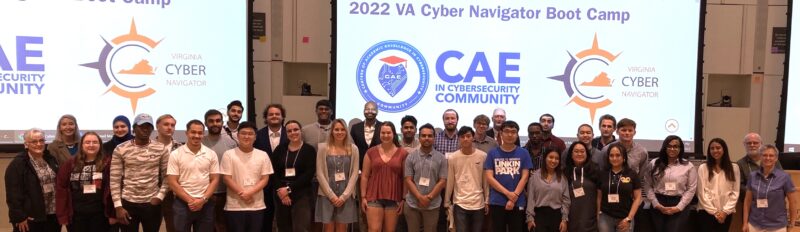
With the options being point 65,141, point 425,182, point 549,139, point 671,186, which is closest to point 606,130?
point 549,139

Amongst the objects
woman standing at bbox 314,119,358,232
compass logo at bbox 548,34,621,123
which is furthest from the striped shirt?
compass logo at bbox 548,34,621,123

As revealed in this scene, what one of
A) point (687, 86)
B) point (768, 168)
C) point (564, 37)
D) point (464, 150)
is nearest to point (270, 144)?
point (464, 150)

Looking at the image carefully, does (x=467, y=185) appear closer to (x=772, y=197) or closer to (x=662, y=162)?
(x=662, y=162)

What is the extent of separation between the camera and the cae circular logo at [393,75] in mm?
6488

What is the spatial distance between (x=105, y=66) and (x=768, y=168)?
20.5 feet

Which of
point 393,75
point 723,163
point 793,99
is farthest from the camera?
point 793,99

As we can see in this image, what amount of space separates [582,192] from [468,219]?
95cm

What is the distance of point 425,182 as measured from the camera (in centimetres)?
485

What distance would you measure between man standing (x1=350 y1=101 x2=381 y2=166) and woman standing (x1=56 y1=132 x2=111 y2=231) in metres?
2.14

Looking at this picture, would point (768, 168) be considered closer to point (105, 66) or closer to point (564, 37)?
point (564, 37)

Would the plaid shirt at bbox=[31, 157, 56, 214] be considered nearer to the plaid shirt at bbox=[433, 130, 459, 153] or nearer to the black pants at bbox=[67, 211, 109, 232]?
the black pants at bbox=[67, 211, 109, 232]

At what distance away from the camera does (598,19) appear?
657 centimetres

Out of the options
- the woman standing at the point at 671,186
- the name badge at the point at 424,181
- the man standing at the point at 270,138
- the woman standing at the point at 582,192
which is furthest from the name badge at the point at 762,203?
the man standing at the point at 270,138

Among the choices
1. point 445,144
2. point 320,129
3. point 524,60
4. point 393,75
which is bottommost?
point 445,144
